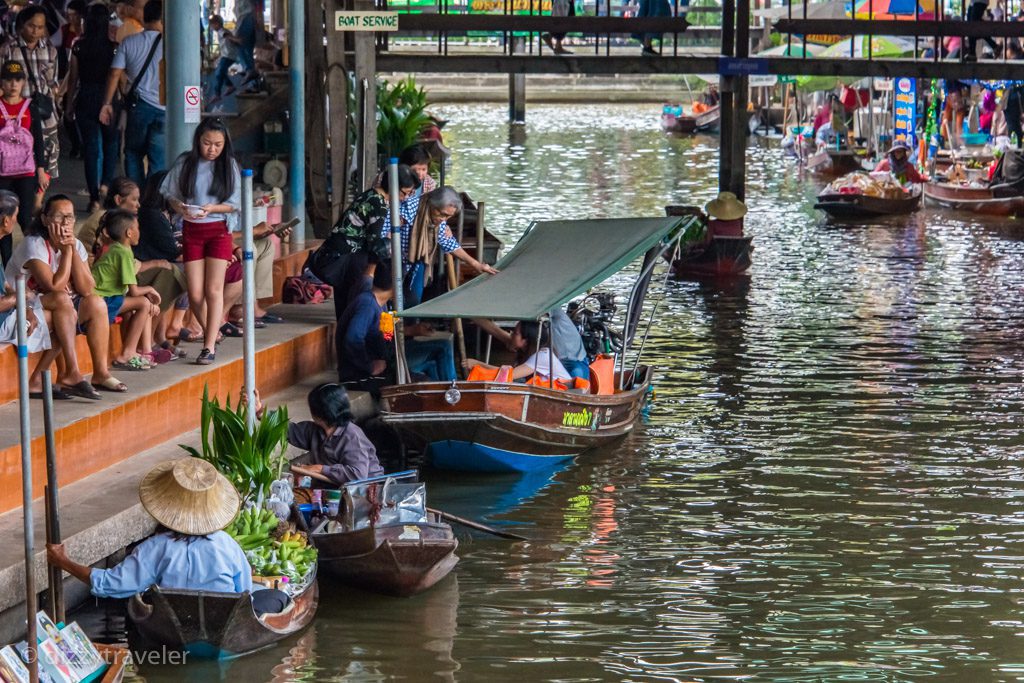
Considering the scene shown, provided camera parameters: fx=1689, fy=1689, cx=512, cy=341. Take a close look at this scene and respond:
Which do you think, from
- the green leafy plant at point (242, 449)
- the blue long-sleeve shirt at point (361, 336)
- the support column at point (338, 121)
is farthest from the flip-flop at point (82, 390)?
the support column at point (338, 121)

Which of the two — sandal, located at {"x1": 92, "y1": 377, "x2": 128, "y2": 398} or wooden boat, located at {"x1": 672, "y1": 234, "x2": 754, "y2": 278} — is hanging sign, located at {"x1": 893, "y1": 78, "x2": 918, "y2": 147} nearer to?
wooden boat, located at {"x1": 672, "y1": 234, "x2": 754, "y2": 278}

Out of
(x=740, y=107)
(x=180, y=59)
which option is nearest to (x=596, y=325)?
(x=180, y=59)

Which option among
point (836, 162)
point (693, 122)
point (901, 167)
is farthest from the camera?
point (693, 122)

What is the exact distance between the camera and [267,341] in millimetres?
11453

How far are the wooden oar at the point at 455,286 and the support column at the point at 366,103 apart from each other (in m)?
1.85

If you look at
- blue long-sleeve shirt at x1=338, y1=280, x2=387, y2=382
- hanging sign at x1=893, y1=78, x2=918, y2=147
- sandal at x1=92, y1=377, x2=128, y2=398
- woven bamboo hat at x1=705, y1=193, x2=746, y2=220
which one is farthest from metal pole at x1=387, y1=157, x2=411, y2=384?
hanging sign at x1=893, y1=78, x2=918, y2=147

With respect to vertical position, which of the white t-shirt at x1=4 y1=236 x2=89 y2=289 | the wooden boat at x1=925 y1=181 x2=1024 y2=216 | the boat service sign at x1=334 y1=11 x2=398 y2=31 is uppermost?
the boat service sign at x1=334 y1=11 x2=398 y2=31

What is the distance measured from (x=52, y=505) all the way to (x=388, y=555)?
1.87 m

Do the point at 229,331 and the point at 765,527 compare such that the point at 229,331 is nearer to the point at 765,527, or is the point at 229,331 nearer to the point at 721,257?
the point at 765,527

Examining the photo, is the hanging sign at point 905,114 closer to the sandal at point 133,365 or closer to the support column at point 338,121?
the support column at point 338,121

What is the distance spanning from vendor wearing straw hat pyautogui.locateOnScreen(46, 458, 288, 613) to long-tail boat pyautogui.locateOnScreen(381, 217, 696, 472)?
310 centimetres

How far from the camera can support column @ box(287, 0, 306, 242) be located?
1458 centimetres

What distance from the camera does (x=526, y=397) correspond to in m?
10.8

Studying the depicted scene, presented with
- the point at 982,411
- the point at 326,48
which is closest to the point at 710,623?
the point at 982,411
